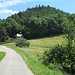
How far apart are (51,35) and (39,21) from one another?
38.4 feet

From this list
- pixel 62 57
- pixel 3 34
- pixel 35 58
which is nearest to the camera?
pixel 62 57

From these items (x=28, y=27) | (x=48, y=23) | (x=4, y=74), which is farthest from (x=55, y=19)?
(x=4, y=74)

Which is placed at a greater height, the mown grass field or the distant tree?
the distant tree

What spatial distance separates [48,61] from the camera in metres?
37.8

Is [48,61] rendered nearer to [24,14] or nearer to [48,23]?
[48,23]

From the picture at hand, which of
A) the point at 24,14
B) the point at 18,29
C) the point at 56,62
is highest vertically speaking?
the point at 24,14

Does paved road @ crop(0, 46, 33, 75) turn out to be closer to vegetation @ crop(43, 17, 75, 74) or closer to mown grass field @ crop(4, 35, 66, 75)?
mown grass field @ crop(4, 35, 66, 75)

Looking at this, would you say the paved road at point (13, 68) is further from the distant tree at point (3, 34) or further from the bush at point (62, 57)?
the distant tree at point (3, 34)

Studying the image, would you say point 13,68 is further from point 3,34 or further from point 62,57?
point 3,34

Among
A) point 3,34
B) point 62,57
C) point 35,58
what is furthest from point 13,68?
point 3,34

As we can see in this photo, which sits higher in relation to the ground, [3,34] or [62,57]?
[3,34]

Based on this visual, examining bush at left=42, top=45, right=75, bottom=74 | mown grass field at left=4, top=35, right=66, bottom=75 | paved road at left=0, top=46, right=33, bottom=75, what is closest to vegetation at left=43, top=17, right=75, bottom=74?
bush at left=42, top=45, right=75, bottom=74

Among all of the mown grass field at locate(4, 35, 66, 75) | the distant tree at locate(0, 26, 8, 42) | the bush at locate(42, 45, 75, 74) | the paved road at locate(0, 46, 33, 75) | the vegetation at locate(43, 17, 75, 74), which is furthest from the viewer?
the distant tree at locate(0, 26, 8, 42)

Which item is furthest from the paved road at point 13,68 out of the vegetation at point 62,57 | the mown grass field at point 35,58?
the vegetation at point 62,57
